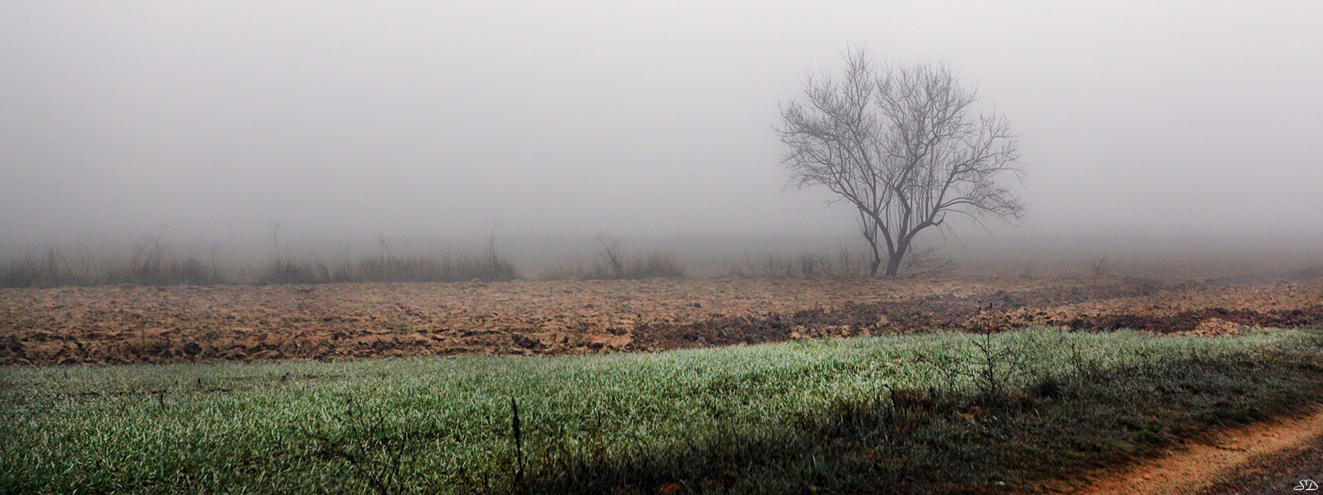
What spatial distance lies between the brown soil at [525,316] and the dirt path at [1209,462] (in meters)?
7.24

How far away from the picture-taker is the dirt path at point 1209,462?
4105 mm

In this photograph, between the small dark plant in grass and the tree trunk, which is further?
the tree trunk

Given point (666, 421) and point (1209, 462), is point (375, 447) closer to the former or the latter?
point (666, 421)

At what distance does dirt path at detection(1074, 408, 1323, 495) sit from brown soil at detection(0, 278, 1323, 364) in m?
7.24

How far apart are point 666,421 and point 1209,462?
12.2 ft

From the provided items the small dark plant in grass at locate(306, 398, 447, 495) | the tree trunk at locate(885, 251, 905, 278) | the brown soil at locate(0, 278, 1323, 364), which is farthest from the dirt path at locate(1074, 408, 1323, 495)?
the tree trunk at locate(885, 251, 905, 278)

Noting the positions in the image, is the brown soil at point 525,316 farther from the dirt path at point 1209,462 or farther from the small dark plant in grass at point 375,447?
the dirt path at point 1209,462

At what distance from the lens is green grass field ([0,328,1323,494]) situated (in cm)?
411

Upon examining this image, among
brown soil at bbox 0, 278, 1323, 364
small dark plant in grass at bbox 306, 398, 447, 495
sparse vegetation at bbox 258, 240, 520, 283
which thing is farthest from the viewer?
sparse vegetation at bbox 258, 240, 520, 283

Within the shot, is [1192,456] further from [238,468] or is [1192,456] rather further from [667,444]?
[238,468]

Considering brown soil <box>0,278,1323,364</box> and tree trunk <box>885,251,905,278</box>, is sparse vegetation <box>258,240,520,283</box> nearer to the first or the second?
brown soil <box>0,278,1323,364</box>

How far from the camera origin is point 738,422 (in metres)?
5.14

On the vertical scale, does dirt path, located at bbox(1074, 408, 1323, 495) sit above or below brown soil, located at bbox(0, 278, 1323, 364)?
below

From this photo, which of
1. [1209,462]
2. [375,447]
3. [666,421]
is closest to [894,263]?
[1209,462]
